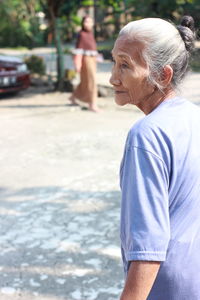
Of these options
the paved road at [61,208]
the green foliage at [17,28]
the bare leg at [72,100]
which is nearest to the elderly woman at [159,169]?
the paved road at [61,208]

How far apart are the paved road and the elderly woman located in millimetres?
173

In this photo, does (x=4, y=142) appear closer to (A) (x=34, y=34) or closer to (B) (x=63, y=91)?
(B) (x=63, y=91)

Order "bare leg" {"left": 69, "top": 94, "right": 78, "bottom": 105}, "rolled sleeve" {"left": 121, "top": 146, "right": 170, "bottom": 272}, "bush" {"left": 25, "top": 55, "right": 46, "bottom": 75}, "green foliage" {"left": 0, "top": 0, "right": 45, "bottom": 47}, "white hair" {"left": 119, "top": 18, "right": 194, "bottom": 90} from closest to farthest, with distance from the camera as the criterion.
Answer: "rolled sleeve" {"left": 121, "top": 146, "right": 170, "bottom": 272}, "white hair" {"left": 119, "top": 18, "right": 194, "bottom": 90}, "bare leg" {"left": 69, "top": 94, "right": 78, "bottom": 105}, "bush" {"left": 25, "top": 55, "right": 46, "bottom": 75}, "green foliage" {"left": 0, "top": 0, "right": 45, "bottom": 47}

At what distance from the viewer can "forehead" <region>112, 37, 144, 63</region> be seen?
1.56 metres

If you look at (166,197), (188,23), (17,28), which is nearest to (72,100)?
(188,23)

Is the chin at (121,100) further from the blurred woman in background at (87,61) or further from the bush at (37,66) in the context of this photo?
the bush at (37,66)

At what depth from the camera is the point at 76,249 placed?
13.5 ft

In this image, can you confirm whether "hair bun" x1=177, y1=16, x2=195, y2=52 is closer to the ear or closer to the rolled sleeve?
the ear

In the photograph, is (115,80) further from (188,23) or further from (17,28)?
(17,28)

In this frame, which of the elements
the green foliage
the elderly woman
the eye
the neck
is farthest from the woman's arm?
the green foliage

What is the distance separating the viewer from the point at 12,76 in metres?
11.6

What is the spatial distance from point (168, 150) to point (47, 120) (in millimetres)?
7753

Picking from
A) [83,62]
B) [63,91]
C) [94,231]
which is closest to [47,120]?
[83,62]

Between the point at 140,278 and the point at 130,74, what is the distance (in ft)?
1.98
